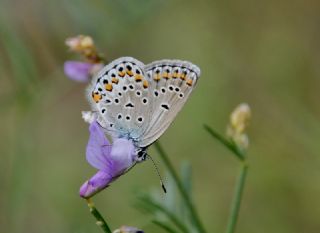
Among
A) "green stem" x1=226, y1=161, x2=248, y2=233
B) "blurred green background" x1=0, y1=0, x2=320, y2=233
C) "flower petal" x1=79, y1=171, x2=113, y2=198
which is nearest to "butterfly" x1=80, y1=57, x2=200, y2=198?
"flower petal" x1=79, y1=171, x2=113, y2=198

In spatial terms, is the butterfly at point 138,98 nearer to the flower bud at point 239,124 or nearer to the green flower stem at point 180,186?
the green flower stem at point 180,186

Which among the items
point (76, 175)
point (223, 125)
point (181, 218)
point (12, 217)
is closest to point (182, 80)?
point (181, 218)

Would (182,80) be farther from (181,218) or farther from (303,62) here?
(303,62)

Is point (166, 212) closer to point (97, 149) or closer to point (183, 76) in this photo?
point (183, 76)

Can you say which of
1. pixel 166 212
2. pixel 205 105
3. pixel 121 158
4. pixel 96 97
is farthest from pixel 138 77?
pixel 205 105

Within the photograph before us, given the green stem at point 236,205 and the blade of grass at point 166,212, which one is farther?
the blade of grass at point 166,212

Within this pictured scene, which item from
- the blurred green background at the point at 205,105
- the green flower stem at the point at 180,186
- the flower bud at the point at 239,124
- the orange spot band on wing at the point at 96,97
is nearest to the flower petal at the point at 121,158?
the orange spot band on wing at the point at 96,97

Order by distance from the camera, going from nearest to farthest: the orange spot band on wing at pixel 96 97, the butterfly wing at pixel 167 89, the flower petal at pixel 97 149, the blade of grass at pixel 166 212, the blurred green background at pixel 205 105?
the flower petal at pixel 97 149 < the butterfly wing at pixel 167 89 < the orange spot band on wing at pixel 96 97 < the blade of grass at pixel 166 212 < the blurred green background at pixel 205 105
